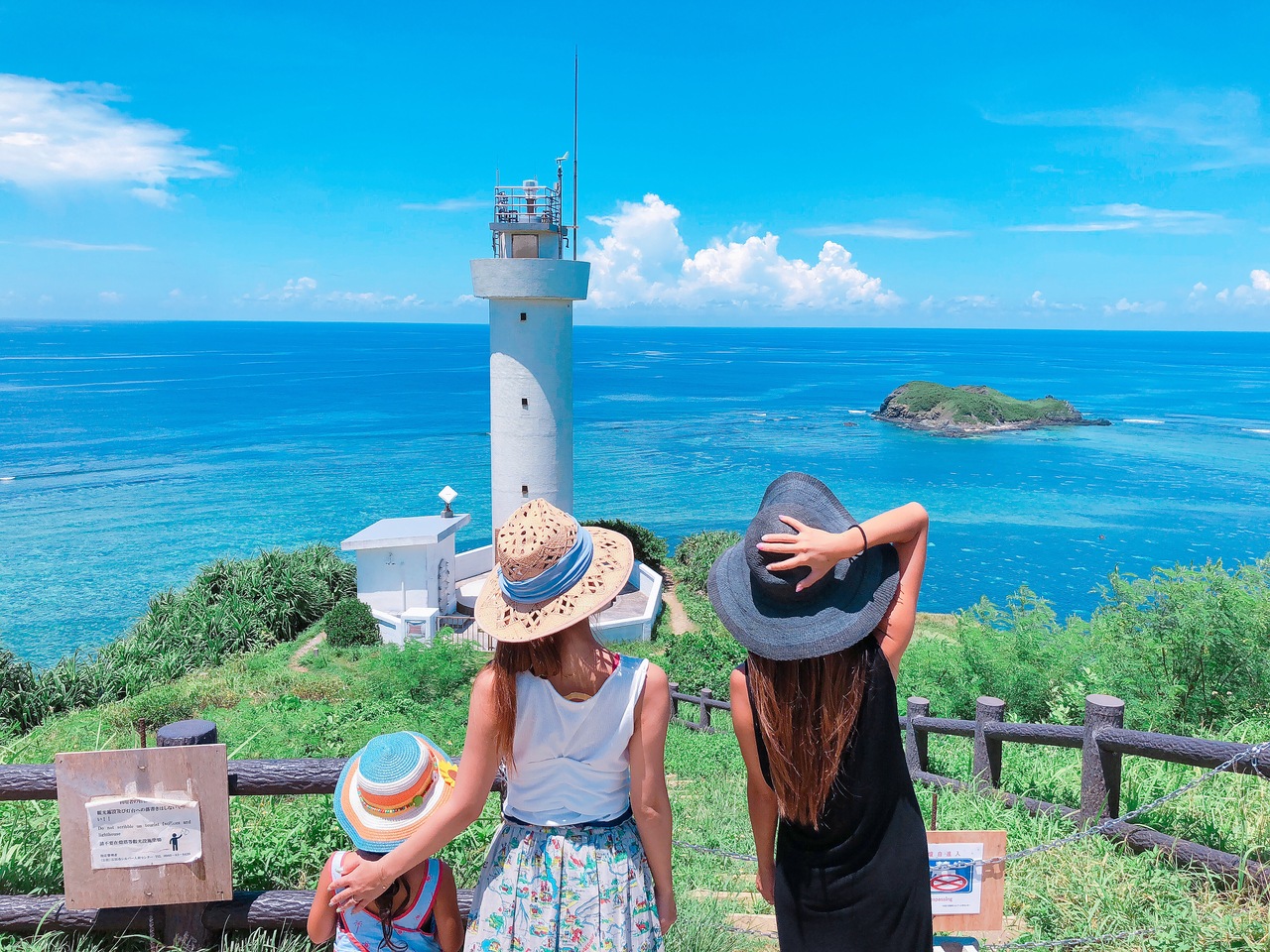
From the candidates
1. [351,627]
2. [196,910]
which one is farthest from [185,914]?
[351,627]

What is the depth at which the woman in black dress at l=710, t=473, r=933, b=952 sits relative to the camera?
2027mm

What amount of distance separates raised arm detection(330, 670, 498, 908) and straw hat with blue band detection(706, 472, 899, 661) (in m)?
0.69

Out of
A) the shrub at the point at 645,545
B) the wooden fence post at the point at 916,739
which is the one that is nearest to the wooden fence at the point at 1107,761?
the wooden fence post at the point at 916,739

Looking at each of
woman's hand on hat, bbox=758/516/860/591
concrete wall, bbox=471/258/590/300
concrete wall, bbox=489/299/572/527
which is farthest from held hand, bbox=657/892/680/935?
concrete wall, bbox=471/258/590/300

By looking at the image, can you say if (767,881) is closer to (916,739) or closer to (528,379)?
Result: (916,739)

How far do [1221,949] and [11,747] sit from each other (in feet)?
27.6

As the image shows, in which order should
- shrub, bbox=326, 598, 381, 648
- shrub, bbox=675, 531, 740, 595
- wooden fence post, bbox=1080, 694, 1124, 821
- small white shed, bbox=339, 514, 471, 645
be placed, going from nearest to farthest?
1. wooden fence post, bbox=1080, 694, 1124, 821
2. shrub, bbox=326, 598, 381, 648
3. small white shed, bbox=339, 514, 471, 645
4. shrub, bbox=675, 531, 740, 595

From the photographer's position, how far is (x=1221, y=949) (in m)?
3.26

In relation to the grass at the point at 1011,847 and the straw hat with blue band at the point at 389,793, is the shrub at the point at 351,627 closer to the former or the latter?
the grass at the point at 1011,847

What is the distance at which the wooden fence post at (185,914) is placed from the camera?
3297 millimetres

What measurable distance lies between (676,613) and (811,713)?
20942 millimetres

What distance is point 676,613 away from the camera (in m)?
22.7

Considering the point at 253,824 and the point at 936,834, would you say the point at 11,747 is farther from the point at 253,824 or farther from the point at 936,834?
the point at 936,834

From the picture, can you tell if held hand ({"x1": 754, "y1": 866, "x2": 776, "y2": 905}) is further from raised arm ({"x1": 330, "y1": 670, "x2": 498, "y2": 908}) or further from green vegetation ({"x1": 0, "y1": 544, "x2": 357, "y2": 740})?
green vegetation ({"x1": 0, "y1": 544, "x2": 357, "y2": 740})
